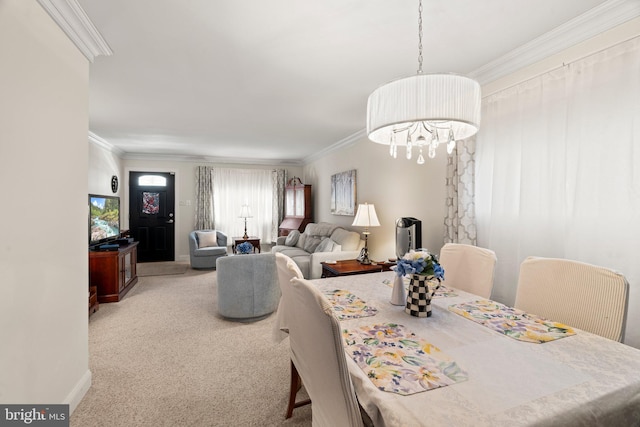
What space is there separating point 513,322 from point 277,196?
6.43 meters

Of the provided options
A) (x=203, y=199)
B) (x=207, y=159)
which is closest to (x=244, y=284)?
(x=203, y=199)

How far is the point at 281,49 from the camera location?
85.6 inches

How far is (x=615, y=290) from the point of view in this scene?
1.27 meters

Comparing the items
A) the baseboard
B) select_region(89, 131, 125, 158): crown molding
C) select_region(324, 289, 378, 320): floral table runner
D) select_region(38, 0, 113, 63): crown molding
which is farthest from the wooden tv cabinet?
select_region(324, 289, 378, 320): floral table runner

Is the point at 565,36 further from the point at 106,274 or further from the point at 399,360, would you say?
the point at 106,274

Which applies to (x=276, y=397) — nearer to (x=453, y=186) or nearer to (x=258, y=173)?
(x=453, y=186)

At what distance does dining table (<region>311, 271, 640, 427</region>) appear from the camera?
0.76 meters

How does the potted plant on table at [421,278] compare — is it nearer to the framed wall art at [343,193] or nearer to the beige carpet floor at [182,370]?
the beige carpet floor at [182,370]

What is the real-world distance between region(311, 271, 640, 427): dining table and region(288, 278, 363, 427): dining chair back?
7cm

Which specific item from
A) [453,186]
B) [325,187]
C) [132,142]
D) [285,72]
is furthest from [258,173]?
[453,186]

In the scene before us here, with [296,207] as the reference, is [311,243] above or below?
below

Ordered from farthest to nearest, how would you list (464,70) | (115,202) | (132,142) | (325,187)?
(325,187) → (132,142) → (115,202) → (464,70)

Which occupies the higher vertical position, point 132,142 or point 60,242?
point 132,142

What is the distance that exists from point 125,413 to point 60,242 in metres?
1.12
